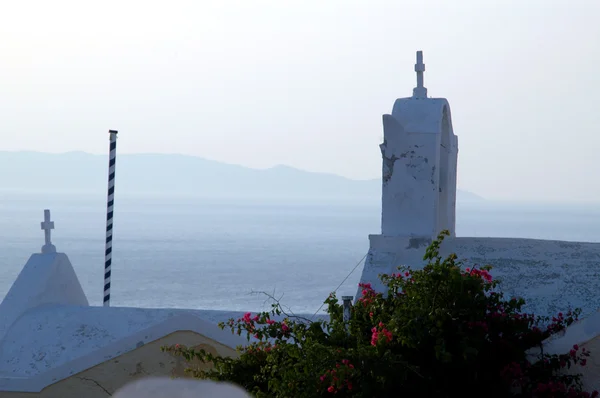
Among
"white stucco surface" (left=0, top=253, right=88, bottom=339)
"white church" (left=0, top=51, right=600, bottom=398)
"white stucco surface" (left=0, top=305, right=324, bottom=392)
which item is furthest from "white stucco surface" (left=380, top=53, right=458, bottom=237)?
"white stucco surface" (left=0, top=253, right=88, bottom=339)

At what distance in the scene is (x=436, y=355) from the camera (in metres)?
6.58

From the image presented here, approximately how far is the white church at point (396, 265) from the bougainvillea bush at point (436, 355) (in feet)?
4.85

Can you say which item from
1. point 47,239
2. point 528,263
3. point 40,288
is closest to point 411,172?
point 528,263

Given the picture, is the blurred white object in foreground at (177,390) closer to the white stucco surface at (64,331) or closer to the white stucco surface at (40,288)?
the white stucco surface at (64,331)

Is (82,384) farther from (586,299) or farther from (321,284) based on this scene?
(321,284)

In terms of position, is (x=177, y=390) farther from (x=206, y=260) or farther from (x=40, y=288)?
(x=206, y=260)

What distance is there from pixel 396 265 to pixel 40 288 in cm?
368

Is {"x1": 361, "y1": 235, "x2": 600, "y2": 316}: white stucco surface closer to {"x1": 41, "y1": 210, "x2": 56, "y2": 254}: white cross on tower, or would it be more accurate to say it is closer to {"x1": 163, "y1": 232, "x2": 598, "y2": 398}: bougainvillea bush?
{"x1": 163, "y1": 232, "x2": 598, "y2": 398}: bougainvillea bush

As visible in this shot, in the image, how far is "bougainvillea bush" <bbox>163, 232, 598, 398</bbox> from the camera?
6652 millimetres

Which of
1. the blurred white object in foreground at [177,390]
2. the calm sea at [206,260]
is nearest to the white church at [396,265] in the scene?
the blurred white object in foreground at [177,390]

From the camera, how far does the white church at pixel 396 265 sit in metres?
8.84

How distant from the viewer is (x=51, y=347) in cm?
990

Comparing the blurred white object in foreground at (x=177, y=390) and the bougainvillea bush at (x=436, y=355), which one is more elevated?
the blurred white object in foreground at (x=177, y=390)

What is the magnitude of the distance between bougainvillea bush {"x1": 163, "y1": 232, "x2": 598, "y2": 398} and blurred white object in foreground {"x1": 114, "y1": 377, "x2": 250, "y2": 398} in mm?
3920
